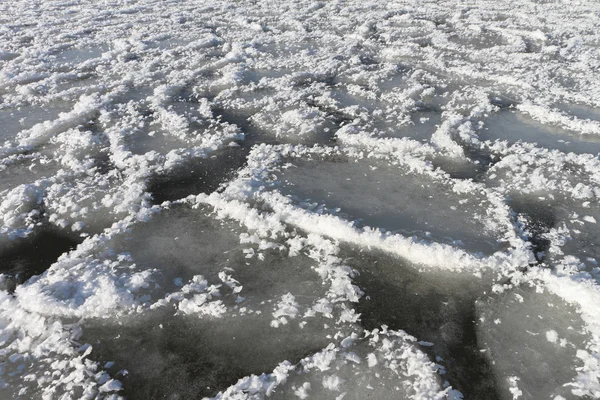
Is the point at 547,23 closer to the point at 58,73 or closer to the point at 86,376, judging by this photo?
the point at 58,73

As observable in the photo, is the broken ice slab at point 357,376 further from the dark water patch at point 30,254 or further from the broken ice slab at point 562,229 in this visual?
the dark water patch at point 30,254

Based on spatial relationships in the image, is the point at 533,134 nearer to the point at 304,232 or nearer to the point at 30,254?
the point at 304,232

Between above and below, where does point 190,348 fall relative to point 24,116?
below

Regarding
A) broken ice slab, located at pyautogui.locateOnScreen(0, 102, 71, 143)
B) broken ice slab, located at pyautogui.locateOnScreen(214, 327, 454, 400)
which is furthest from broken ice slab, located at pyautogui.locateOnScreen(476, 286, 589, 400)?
broken ice slab, located at pyautogui.locateOnScreen(0, 102, 71, 143)

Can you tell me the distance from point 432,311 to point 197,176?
1693 mm

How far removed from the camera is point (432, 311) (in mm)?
1611

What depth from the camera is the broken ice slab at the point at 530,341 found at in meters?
1.35

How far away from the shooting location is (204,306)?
165 cm

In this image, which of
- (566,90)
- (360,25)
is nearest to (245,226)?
(566,90)

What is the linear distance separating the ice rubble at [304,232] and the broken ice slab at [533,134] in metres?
0.02

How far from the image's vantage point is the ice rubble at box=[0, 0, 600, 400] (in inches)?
56.4

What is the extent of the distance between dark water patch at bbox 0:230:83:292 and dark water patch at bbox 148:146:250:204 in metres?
0.54

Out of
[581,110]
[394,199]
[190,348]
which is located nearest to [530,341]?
[394,199]

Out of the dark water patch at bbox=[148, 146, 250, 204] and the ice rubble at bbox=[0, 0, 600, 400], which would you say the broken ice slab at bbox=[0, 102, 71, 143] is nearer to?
the ice rubble at bbox=[0, 0, 600, 400]
